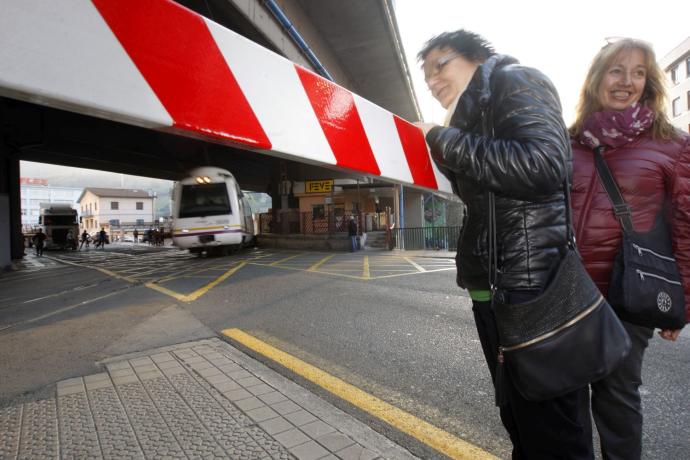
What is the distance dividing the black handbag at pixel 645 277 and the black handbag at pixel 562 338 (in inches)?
19.0

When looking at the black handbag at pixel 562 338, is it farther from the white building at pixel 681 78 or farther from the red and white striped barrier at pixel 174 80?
Answer: the white building at pixel 681 78

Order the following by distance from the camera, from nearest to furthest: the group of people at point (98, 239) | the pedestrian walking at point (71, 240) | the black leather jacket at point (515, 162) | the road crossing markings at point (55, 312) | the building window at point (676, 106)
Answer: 1. the black leather jacket at point (515, 162)
2. the road crossing markings at point (55, 312)
3. the pedestrian walking at point (71, 240)
4. the group of people at point (98, 239)
5. the building window at point (676, 106)

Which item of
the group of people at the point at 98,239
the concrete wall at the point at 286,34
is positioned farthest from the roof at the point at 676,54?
the group of people at the point at 98,239

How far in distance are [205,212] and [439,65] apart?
13.7m

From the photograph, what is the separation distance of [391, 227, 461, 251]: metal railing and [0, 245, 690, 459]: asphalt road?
36.2 ft

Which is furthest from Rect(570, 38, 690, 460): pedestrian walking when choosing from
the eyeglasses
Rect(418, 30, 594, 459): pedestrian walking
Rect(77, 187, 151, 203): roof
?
Rect(77, 187, 151, 203): roof

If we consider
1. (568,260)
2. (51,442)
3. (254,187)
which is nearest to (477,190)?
(568,260)

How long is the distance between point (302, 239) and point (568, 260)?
65.3 ft

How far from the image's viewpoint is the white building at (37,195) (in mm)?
82444

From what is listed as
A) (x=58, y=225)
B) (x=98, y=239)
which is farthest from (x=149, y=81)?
(x=98, y=239)

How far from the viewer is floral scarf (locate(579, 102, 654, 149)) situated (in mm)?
1619

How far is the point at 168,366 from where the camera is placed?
311cm

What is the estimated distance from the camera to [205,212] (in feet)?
46.1

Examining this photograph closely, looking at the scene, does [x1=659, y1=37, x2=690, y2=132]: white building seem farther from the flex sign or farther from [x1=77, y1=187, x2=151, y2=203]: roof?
[x1=77, y1=187, x2=151, y2=203]: roof
